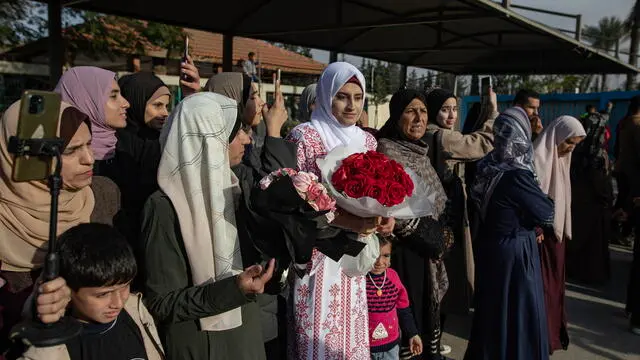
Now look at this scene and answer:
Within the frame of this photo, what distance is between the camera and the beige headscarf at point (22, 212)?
1743mm

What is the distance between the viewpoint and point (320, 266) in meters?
2.40

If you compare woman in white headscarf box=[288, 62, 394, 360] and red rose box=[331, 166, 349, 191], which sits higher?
red rose box=[331, 166, 349, 191]

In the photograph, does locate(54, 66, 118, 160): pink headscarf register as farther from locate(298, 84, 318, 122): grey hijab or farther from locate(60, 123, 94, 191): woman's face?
locate(298, 84, 318, 122): grey hijab

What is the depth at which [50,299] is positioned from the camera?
1309 mm

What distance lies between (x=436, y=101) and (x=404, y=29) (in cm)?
374

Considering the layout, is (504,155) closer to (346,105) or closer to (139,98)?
(346,105)

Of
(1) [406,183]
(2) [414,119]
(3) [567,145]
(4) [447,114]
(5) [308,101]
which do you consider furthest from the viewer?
(3) [567,145]

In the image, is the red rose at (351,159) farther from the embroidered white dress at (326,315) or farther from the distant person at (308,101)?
the distant person at (308,101)

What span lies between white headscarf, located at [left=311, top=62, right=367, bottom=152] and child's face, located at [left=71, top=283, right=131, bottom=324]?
139 cm

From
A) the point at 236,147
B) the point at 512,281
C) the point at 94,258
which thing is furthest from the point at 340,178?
the point at 512,281

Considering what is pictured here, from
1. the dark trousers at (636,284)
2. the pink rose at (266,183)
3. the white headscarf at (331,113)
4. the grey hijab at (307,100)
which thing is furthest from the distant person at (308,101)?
the dark trousers at (636,284)

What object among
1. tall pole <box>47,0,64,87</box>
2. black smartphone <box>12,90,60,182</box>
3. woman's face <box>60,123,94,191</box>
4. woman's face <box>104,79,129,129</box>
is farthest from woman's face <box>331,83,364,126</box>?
tall pole <box>47,0,64,87</box>

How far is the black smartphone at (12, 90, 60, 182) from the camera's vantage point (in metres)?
1.27

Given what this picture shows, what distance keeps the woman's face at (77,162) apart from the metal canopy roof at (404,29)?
10.4ft
